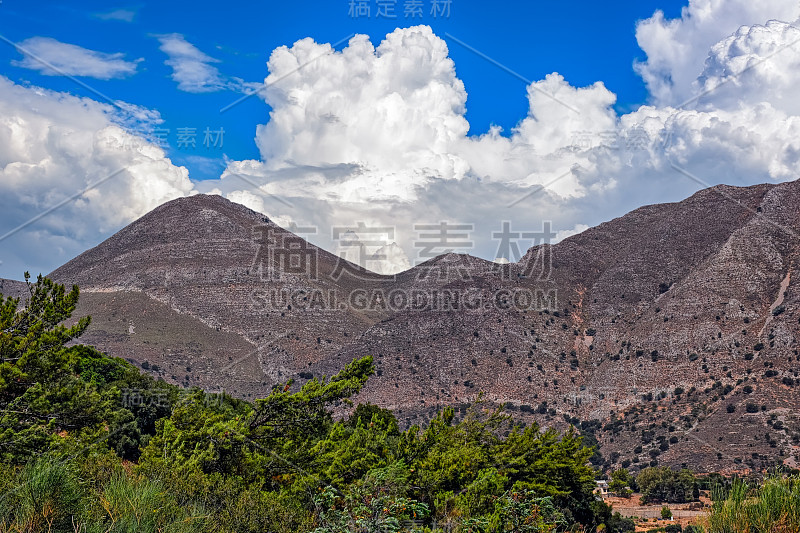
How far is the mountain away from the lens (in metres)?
53.0

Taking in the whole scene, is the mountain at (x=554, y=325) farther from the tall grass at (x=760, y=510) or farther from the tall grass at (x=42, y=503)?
the tall grass at (x=42, y=503)

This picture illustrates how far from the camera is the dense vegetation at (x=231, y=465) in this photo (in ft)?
23.1

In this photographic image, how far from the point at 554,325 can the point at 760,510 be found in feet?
227

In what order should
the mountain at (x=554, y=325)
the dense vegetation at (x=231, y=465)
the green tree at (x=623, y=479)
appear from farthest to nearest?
the mountain at (x=554, y=325), the green tree at (x=623, y=479), the dense vegetation at (x=231, y=465)

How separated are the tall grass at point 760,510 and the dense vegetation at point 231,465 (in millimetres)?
2904

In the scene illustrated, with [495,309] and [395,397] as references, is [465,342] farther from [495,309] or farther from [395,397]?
[395,397]

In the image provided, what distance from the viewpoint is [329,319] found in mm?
90188

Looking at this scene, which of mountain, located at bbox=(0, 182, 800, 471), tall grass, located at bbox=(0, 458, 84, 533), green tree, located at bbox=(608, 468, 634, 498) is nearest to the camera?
tall grass, located at bbox=(0, 458, 84, 533)

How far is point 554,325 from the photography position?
73.8 metres

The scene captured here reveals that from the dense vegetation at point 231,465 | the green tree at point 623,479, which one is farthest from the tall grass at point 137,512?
the green tree at point 623,479

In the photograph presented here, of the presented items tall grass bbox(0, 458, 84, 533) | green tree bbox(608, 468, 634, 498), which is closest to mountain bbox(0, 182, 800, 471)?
green tree bbox(608, 468, 634, 498)

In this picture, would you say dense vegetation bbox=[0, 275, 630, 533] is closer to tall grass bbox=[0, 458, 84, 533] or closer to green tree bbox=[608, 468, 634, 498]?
tall grass bbox=[0, 458, 84, 533]

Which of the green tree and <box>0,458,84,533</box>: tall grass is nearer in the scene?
<box>0,458,84,533</box>: tall grass

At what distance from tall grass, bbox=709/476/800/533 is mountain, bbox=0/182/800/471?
41926 millimetres
